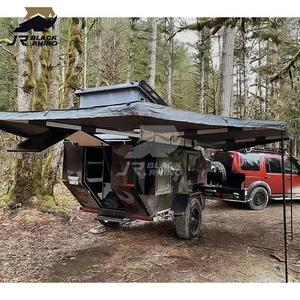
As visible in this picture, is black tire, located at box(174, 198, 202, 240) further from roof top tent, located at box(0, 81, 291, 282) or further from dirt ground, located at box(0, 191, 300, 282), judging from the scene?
dirt ground, located at box(0, 191, 300, 282)

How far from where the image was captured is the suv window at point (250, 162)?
8852 mm

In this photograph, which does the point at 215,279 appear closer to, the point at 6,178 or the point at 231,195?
the point at 231,195

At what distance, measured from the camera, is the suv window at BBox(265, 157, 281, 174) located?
9.25 meters

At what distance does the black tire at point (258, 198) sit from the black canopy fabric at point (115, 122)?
12.1 feet

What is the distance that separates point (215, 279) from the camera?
4059 mm

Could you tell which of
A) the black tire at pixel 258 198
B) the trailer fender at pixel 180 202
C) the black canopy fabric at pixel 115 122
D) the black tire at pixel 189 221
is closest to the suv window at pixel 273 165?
the black tire at pixel 258 198

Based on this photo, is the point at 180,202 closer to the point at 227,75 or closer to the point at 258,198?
the point at 258,198

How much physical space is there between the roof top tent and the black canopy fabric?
14mm

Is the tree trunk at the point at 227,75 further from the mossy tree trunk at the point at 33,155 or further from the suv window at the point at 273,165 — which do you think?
the mossy tree trunk at the point at 33,155

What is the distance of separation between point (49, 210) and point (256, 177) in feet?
18.6

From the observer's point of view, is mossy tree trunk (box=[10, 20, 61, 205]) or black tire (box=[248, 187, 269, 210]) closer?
mossy tree trunk (box=[10, 20, 61, 205])

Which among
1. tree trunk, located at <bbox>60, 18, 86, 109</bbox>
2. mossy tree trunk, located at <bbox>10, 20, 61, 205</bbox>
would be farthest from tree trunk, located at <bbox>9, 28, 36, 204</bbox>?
tree trunk, located at <bbox>60, 18, 86, 109</bbox>

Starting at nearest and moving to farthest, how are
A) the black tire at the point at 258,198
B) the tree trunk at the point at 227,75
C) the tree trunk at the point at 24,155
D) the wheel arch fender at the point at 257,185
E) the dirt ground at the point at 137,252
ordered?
1. the dirt ground at the point at 137,252
2. the tree trunk at the point at 24,155
3. the wheel arch fender at the point at 257,185
4. the black tire at the point at 258,198
5. the tree trunk at the point at 227,75

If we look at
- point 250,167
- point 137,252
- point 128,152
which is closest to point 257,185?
point 250,167
